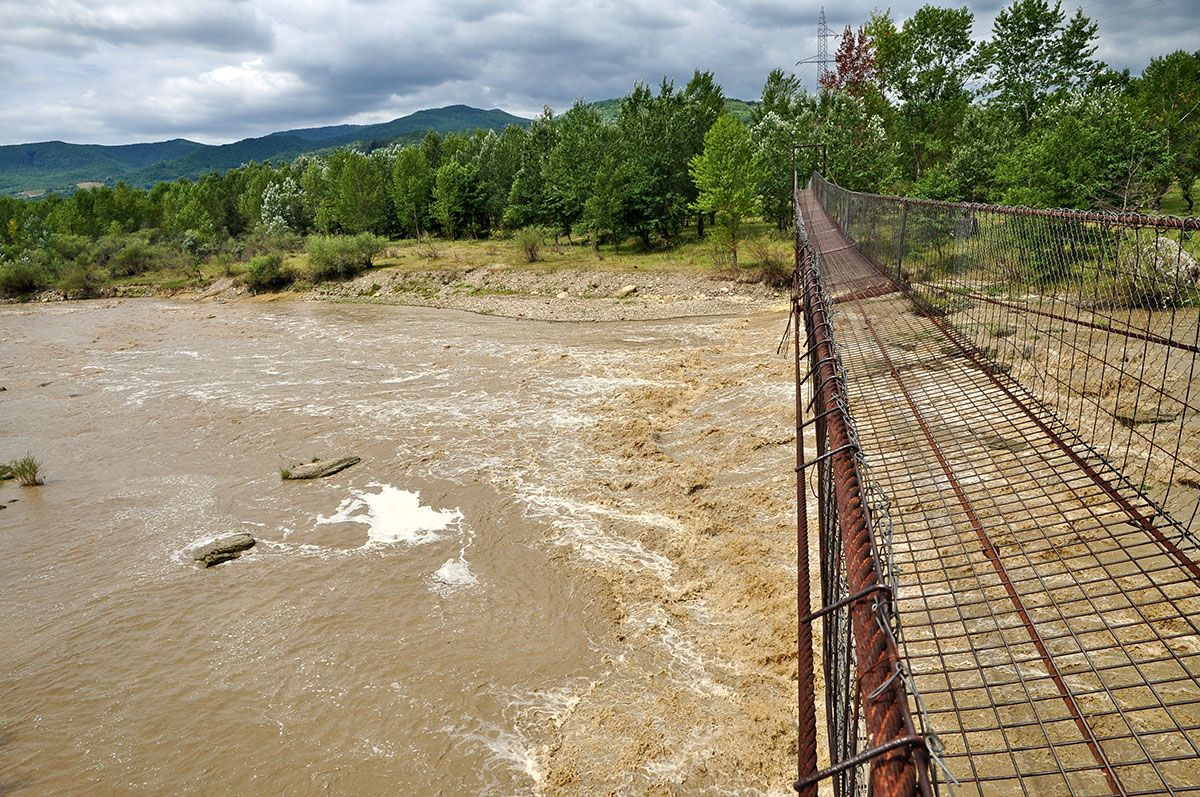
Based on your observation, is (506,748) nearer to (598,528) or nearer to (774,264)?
(598,528)

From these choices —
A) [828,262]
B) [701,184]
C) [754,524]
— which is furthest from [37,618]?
[701,184]

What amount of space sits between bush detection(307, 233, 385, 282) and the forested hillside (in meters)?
8.26

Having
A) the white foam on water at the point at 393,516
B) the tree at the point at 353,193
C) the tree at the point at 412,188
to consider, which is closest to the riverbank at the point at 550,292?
the tree at the point at 353,193

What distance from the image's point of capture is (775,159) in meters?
35.6

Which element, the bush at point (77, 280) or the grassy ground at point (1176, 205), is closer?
the grassy ground at point (1176, 205)

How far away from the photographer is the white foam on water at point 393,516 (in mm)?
10391

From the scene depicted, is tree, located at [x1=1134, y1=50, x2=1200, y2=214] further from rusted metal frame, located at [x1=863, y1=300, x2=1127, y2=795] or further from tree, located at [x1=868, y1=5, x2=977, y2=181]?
rusted metal frame, located at [x1=863, y1=300, x2=1127, y2=795]

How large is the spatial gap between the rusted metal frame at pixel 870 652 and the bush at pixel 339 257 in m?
42.1

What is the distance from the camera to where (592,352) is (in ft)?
70.2

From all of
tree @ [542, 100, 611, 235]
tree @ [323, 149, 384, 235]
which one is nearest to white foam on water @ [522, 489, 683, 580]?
tree @ [542, 100, 611, 235]

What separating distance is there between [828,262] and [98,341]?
101 feet

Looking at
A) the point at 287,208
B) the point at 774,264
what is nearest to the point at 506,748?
the point at 774,264

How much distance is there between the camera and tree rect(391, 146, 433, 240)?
5112 cm

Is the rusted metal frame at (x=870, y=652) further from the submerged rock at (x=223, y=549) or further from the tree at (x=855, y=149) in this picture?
the tree at (x=855, y=149)
